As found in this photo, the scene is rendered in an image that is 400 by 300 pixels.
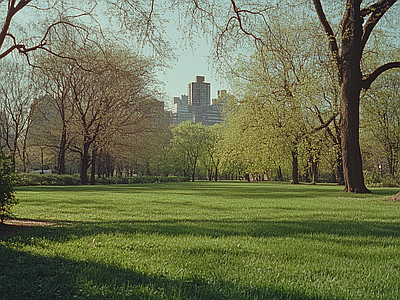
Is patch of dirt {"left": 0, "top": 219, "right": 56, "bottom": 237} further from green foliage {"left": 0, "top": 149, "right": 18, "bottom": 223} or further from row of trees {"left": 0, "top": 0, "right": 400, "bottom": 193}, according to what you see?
row of trees {"left": 0, "top": 0, "right": 400, "bottom": 193}

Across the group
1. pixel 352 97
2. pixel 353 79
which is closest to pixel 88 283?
pixel 352 97

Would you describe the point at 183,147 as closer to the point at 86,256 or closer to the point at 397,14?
the point at 397,14

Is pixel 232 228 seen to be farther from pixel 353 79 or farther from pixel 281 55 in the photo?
pixel 353 79

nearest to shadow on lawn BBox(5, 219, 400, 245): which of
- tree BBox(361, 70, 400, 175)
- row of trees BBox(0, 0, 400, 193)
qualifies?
row of trees BBox(0, 0, 400, 193)

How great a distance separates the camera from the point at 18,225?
24.4 ft

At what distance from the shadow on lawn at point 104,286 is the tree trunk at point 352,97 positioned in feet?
53.8

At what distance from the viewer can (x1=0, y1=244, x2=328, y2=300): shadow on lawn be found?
3.33 m

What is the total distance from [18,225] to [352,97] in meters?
17.0

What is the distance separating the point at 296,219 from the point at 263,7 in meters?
6.76

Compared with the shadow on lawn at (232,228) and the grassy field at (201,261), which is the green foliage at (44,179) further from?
the grassy field at (201,261)

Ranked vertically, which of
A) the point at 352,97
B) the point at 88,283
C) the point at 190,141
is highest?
the point at 190,141

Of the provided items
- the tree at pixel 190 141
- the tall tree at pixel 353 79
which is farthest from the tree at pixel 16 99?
the tall tree at pixel 353 79

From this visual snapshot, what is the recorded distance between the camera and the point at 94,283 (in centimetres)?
366

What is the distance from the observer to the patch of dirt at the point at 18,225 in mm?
6754
